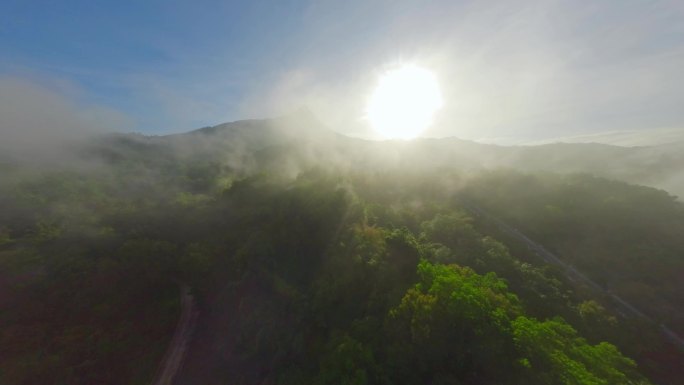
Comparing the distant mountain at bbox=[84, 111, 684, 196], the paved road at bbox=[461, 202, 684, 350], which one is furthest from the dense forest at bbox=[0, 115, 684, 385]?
the distant mountain at bbox=[84, 111, 684, 196]

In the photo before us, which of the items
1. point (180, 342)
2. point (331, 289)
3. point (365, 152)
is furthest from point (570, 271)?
point (365, 152)

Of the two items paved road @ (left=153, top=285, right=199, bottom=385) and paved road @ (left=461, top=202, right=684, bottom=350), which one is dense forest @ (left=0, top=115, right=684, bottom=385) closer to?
paved road @ (left=153, top=285, right=199, bottom=385)

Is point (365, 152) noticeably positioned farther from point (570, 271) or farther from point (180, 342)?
point (180, 342)

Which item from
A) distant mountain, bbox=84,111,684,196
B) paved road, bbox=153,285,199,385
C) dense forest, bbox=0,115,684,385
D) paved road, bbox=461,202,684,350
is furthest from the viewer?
distant mountain, bbox=84,111,684,196

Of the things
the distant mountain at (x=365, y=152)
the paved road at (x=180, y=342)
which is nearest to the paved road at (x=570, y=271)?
the distant mountain at (x=365, y=152)

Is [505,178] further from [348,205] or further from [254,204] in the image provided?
[254,204]
